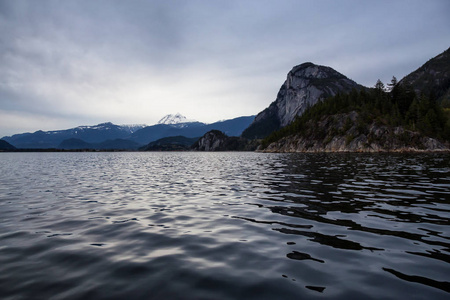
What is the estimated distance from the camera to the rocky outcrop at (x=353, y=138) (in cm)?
12271

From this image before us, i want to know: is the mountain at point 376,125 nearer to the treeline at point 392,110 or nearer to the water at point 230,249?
the treeline at point 392,110

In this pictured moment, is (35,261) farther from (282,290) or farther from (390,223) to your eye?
(390,223)

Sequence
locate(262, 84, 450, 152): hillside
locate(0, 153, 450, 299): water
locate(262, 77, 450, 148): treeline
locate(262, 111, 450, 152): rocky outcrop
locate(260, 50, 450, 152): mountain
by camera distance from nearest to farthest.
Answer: locate(0, 153, 450, 299): water
locate(262, 111, 450, 152): rocky outcrop
locate(260, 50, 450, 152): mountain
locate(262, 84, 450, 152): hillside
locate(262, 77, 450, 148): treeline

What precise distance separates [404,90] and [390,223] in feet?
616

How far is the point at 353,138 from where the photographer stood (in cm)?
14225

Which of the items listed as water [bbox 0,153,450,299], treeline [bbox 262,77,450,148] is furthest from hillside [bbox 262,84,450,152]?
water [bbox 0,153,450,299]

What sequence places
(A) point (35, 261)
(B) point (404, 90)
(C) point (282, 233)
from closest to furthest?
(A) point (35, 261) → (C) point (282, 233) → (B) point (404, 90)

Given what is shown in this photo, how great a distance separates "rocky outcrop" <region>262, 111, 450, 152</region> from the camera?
122713 mm

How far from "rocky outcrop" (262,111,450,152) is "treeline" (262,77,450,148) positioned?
12.7ft

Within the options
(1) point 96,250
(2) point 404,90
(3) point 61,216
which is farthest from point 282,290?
(2) point 404,90

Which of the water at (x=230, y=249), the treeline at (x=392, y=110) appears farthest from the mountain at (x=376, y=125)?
the water at (x=230, y=249)

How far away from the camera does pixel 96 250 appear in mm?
8641

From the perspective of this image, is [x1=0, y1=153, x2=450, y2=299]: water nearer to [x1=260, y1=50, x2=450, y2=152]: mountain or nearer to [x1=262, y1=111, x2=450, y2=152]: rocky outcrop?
[x1=262, y1=111, x2=450, y2=152]: rocky outcrop

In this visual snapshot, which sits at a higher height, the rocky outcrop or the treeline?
the treeline
